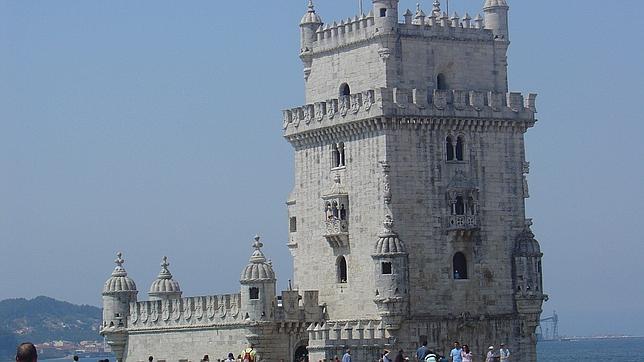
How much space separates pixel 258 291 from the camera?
8506 cm

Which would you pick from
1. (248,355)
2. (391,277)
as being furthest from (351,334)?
(248,355)

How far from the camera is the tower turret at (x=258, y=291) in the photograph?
8494cm

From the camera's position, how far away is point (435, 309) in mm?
83000

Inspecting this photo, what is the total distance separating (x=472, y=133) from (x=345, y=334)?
11.0 m

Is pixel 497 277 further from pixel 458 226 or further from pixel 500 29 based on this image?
pixel 500 29

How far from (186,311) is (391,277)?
13706 millimetres

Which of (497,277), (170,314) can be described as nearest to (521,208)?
(497,277)

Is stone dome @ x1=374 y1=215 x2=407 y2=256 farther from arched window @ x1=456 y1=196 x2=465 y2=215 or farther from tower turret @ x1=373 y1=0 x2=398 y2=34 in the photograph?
tower turret @ x1=373 y1=0 x2=398 y2=34

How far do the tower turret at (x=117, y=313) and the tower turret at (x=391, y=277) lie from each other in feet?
62.5

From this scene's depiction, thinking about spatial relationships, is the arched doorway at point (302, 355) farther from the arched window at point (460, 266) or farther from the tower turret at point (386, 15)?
the tower turret at point (386, 15)

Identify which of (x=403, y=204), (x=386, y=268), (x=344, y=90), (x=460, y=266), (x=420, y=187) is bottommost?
(x=386, y=268)

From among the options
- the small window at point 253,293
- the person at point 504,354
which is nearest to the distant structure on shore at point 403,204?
the small window at point 253,293

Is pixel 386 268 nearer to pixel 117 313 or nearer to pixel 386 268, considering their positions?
pixel 386 268

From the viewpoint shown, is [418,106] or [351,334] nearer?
[351,334]
